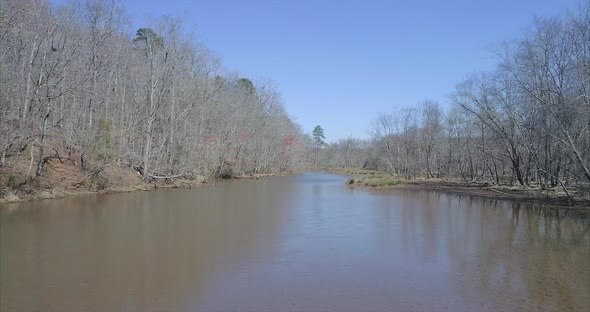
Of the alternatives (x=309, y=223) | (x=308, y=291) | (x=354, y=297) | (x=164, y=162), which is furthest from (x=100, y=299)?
(x=164, y=162)

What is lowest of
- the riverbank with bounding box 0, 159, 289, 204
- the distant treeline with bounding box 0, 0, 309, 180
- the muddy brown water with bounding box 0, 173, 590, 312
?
the muddy brown water with bounding box 0, 173, 590, 312

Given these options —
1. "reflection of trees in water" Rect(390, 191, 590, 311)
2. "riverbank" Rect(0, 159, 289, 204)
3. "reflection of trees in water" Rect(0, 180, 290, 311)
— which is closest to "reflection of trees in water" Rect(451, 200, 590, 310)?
"reflection of trees in water" Rect(390, 191, 590, 311)

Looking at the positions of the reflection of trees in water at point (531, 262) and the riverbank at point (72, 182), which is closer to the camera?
the reflection of trees in water at point (531, 262)

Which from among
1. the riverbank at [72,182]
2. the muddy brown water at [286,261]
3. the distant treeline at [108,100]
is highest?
the distant treeline at [108,100]

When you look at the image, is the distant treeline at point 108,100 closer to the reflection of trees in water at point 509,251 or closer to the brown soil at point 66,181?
Result: the brown soil at point 66,181

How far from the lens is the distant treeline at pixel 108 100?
63.7 feet

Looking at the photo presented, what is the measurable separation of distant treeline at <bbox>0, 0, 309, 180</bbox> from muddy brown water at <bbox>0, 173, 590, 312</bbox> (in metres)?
6.12

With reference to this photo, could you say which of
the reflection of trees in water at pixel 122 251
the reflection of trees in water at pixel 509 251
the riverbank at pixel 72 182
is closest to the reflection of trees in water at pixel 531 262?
the reflection of trees in water at pixel 509 251

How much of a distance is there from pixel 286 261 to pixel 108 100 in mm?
21975

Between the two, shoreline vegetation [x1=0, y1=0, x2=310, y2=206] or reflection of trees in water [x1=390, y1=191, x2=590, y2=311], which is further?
shoreline vegetation [x1=0, y1=0, x2=310, y2=206]

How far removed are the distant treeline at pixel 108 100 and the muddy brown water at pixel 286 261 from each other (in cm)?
612

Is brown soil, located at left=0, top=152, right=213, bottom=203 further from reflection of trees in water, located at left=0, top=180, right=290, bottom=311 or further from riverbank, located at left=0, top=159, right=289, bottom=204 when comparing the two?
reflection of trees in water, located at left=0, top=180, right=290, bottom=311

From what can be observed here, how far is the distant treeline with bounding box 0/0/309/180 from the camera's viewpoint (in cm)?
1942

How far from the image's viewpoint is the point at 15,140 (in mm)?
18953
